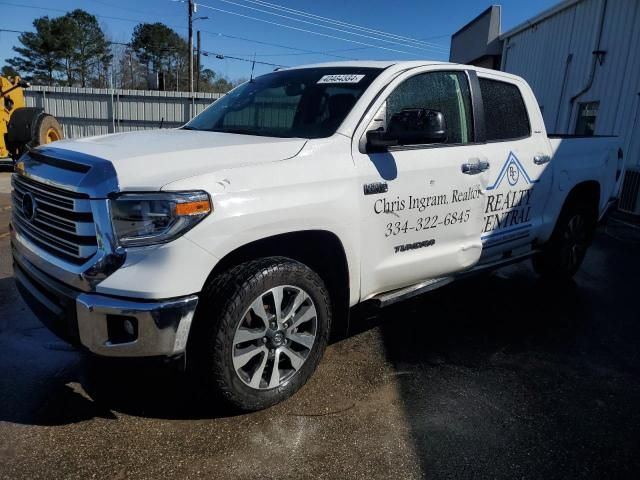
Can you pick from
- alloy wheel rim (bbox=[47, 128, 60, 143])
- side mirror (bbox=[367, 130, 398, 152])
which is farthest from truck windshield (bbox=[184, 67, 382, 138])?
alloy wheel rim (bbox=[47, 128, 60, 143])

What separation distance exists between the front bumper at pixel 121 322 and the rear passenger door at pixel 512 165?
2.46 m

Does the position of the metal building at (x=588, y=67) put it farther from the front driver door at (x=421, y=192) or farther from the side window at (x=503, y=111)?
the front driver door at (x=421, y=192)

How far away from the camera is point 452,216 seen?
3496mm

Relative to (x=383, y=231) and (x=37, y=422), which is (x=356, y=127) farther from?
(x=37, y=422)

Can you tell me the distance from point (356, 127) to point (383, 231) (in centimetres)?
64

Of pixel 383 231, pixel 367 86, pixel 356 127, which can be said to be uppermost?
pixel 367 86

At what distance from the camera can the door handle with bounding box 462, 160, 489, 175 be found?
138 inches

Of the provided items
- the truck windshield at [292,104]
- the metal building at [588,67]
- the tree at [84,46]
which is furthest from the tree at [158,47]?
the truck windshield at [292,104]

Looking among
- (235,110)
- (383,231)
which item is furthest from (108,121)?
(383,231)

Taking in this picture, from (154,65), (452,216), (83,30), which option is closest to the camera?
(452,216)

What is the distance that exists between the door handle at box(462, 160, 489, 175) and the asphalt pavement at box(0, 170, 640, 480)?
1198mm

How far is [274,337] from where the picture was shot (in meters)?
2.70

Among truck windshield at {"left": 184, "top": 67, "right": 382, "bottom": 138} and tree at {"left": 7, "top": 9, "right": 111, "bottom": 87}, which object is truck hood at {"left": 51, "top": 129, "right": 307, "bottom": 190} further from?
tree at {"left": 7, "top": 9, "right": 111, "bottom": 87}

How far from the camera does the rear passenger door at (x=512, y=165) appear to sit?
12.6 ft
